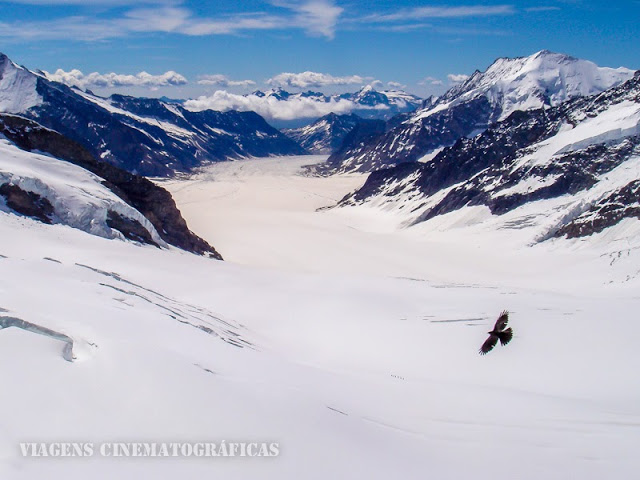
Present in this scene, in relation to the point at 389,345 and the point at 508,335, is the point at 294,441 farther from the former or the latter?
the point at 389,345

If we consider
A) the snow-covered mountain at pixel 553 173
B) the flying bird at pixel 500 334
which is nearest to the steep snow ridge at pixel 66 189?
the flying bird at pixel 500 334

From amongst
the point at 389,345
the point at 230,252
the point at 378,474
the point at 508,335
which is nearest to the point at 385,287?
the point at 389,345

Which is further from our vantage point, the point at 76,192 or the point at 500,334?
the point at 76,192

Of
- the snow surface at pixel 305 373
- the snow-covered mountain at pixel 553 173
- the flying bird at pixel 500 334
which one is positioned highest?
the snow-covered mountain at pixel 553 173

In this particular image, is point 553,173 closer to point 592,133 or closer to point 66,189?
point 592,133

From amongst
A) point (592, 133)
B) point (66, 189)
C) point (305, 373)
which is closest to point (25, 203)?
point (66, 189)

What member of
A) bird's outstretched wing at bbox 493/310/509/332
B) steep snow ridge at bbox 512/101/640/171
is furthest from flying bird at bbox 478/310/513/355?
steep snow ridge at bbox 512/101/640/171

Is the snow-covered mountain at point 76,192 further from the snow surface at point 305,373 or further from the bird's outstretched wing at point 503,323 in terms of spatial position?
the bird's outstretched wing at point 503,323
